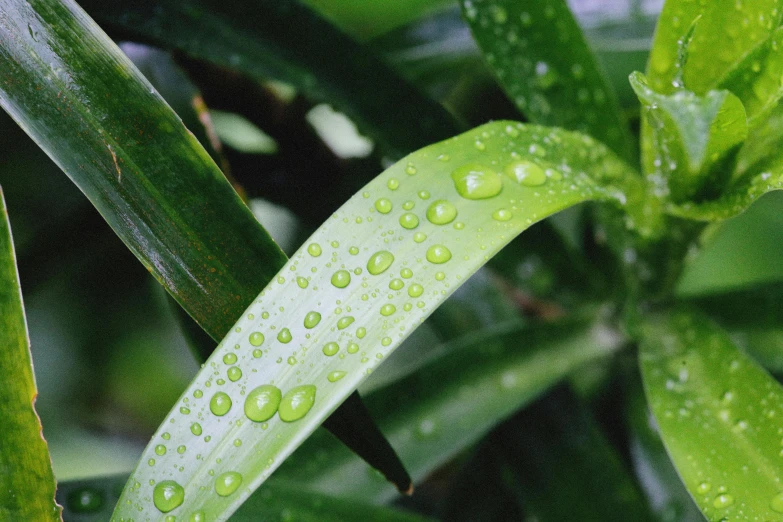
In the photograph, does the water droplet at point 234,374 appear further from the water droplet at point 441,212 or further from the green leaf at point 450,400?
the green leaf at point 450,400

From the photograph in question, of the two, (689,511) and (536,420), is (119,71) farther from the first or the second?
(689,511)

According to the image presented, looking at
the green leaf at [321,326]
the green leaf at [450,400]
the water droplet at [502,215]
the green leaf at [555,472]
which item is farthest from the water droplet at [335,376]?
the green leaf at [555,472]

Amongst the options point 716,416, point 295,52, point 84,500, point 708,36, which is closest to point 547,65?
point 708,36

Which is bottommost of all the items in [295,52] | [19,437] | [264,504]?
[264,504]

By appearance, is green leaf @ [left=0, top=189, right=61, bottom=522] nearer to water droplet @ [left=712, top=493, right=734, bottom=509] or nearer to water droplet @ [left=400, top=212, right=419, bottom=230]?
water droplet @ [left=400, top=212, right=419, bottom=230]

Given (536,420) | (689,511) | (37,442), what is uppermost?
(37,442)

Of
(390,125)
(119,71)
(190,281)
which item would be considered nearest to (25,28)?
(119,71)

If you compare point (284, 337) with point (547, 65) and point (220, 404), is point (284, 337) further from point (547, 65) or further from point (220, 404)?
point (547, 65)
